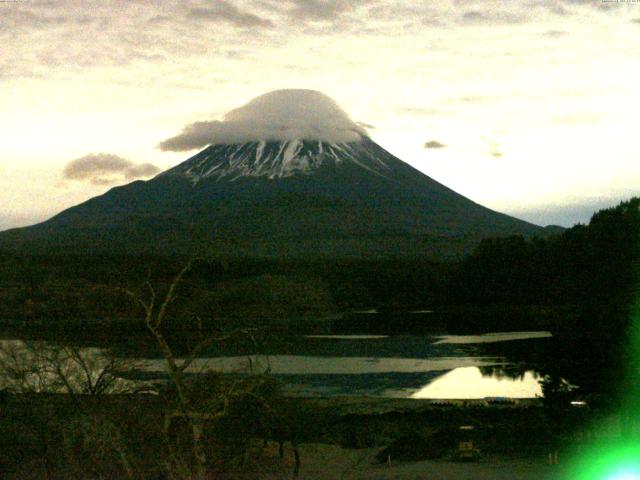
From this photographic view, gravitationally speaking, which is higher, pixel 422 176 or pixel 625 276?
pixel 422 176

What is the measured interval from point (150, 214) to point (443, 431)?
105m

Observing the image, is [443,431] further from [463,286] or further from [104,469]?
[463,286]

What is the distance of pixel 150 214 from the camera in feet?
404

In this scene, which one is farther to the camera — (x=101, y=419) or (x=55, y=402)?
(x=55, y=402)

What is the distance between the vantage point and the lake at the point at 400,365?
2892cm

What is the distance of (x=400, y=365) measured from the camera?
35906mm

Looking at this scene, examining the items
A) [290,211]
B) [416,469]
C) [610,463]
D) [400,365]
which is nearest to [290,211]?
[290,211]

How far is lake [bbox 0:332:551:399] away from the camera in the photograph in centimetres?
2892

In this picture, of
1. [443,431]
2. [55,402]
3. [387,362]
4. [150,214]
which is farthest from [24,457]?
[150,214]

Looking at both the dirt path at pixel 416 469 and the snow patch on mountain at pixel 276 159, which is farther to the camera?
the snow patch on mountain at pixel 276 159

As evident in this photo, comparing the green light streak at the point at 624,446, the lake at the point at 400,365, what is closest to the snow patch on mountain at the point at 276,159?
the lake at the point at 400,365

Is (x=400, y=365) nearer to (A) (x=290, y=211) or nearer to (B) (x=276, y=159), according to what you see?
(A) (x=290, y=211)

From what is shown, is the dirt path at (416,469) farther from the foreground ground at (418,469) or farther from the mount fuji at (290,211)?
the mount fuji at (290,211)

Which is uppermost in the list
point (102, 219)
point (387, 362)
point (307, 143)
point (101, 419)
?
point (307, 143)
